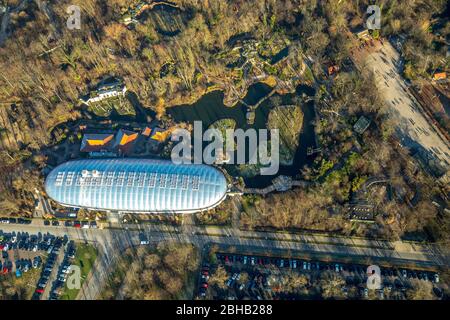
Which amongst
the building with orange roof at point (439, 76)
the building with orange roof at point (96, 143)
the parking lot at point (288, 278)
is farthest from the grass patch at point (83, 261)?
the building with orange roof at point (439, 76)

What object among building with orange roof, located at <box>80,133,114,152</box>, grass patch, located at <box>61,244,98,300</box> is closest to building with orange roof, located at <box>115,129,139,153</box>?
building with orange roof, located at <box>80,133,114,152</box>

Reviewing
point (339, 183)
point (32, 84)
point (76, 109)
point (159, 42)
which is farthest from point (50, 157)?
point (339, 183)

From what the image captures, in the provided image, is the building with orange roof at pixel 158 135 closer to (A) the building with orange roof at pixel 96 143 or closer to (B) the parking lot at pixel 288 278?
(A) the building with orange roof at pixel 96 143

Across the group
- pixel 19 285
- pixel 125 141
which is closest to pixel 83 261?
pixel 19 285

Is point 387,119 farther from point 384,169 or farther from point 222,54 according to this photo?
point 222,54

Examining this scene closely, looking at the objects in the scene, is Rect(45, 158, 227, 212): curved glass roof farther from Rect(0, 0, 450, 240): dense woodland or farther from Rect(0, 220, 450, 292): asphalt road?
Rect(0, 0, 450, 240): dense woodland
